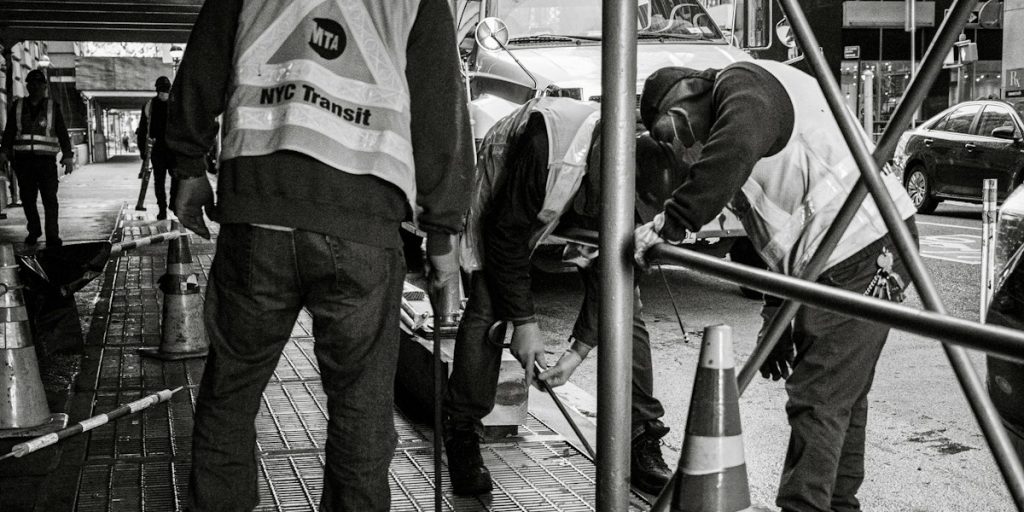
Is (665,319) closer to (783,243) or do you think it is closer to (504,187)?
(504,187)

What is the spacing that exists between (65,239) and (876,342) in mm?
12315

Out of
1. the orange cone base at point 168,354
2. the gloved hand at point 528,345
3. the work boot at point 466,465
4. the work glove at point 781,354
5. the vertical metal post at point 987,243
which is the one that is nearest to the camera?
the work glove at point 781,354

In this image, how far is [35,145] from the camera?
1230 cm

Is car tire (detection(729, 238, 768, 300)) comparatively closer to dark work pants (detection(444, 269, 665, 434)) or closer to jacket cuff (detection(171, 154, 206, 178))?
dark work pants (detection(444, 269, 665, 434))

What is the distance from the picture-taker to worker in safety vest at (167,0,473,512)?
8.76 ft

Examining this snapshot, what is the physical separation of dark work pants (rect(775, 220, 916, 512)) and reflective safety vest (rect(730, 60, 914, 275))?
0.11 meters

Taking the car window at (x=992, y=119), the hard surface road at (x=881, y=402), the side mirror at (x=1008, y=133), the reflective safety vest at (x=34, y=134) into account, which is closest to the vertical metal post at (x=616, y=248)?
the hard surface road at (x=881, y=402)

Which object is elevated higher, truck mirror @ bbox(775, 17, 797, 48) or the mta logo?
truck mirror @ bbox(775, 17, 797, 48)

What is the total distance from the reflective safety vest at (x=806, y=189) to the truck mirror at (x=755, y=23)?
6.42m

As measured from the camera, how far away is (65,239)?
44.6 feet

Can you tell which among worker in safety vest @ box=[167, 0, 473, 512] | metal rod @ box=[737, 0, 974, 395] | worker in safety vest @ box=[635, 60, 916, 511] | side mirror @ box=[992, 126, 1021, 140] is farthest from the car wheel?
metal rod @ box=[737, 0, 974, 395]

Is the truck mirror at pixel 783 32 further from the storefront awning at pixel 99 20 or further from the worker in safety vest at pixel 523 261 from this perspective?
the storefront awning at pixel 99 20

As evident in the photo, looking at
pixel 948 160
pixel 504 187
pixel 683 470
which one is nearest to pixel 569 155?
pixel 504 187

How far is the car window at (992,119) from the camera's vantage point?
15.7 metres
